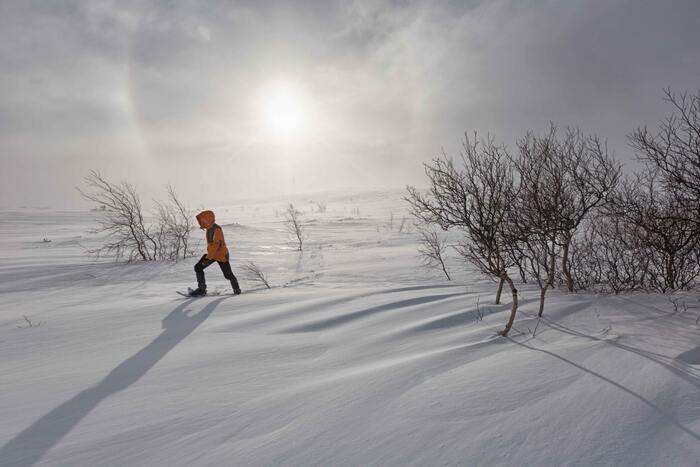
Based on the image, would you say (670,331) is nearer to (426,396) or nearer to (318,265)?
(426,396)

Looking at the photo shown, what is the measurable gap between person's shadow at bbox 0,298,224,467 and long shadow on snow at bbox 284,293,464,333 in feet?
3.72

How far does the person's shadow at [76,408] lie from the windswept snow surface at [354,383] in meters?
0.01

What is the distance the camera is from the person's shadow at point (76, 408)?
154 cm

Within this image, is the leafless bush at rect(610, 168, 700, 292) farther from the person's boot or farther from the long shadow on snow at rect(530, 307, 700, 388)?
the person's boot

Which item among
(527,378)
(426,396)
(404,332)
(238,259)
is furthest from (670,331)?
(238,259)

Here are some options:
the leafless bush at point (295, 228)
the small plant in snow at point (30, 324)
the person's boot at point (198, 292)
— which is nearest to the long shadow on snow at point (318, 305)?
the person's boot at point (198, 292)

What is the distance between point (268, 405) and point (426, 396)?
89 cm

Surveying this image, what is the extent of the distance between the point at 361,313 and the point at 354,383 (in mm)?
1669

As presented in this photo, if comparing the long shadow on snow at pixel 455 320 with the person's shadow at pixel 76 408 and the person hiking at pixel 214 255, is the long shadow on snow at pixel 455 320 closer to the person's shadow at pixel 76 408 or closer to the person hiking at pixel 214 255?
the person's shadow at pixel 76 408

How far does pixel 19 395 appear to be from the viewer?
206cm

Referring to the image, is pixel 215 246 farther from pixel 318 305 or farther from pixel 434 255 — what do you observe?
pixel 434 255

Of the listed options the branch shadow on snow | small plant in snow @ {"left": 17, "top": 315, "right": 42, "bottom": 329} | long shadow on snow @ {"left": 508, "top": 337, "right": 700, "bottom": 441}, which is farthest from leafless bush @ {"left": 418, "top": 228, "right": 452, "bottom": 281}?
small plant in snow @ {"left": 17, "top": 315, "right": 42, "bottom": 329}

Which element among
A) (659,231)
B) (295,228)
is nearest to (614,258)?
(659,231)

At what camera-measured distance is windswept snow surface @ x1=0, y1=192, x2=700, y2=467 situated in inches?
57.1
